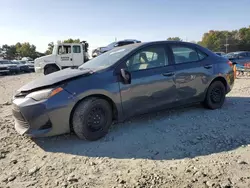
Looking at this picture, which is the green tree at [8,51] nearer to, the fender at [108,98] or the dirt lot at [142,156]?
the dirt lot at [142,156]

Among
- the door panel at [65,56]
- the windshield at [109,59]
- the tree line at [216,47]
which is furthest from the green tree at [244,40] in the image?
the windshield at [109,59]

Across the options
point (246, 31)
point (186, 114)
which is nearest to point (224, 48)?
point (246, 31)

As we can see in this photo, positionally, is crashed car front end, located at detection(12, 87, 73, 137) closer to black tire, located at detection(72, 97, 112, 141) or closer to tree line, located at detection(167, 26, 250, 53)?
black tire, located at detection(72, 97, 112, 141)

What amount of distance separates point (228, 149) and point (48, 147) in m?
2.61

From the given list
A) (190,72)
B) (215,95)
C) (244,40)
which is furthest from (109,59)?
(244,40)

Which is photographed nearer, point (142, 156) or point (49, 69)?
point (142, 156)

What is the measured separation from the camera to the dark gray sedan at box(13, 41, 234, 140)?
3262 millimetres

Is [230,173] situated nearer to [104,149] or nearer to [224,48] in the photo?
[104,149]

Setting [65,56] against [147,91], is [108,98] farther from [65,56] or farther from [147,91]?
[65,56]

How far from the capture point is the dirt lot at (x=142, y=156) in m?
2.52

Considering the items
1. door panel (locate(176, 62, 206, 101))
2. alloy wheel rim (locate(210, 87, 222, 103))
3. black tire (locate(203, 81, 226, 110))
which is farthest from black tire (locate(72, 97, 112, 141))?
alloy wheel rim (locate(210, 87, 222, 103))

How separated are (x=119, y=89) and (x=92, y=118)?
24.7 inches

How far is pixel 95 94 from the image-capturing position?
350cm

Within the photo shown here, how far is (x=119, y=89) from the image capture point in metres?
3.65
